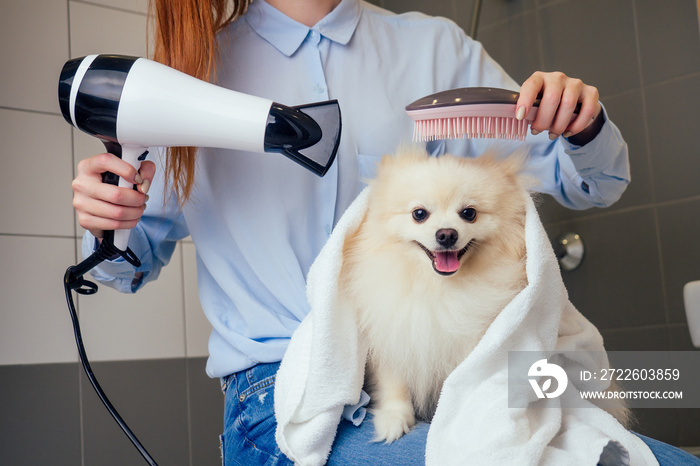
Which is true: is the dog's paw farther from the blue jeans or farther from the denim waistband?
the denim waistband

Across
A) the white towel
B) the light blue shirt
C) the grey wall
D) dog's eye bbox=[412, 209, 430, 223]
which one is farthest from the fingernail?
the grey wall

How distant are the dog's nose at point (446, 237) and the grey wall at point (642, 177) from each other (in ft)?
3.73

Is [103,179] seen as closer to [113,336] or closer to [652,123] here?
[113,336]

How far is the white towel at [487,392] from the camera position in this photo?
0.73m

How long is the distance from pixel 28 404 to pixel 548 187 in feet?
4.37

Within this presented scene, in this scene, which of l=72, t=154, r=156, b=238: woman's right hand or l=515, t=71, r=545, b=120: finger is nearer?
l=515, t=71, r=545, b=120: finger

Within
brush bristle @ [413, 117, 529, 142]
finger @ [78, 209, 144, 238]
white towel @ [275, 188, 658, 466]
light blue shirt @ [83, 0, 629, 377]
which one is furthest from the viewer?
light blue shirt @ [83, 0, 629, 377]

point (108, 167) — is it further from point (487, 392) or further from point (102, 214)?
point (487, 392)

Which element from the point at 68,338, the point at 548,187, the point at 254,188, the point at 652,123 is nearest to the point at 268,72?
the point at 254,188

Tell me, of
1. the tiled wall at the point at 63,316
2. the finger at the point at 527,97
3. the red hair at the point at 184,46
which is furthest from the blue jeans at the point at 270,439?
the tiled wall at the point at 63,316

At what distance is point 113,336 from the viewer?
5.91 feet

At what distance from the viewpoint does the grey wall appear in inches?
67.2

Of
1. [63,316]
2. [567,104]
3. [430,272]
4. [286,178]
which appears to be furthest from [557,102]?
[63,316]

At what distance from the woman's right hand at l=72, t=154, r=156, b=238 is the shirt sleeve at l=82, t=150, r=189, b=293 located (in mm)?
104
